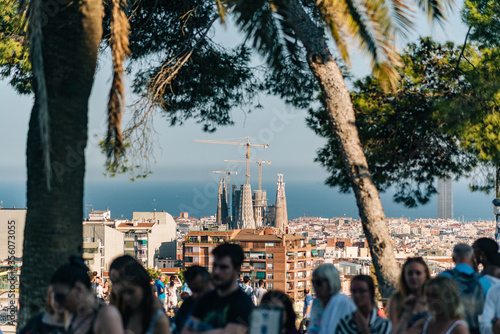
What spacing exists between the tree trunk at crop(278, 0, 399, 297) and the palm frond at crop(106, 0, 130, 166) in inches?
103

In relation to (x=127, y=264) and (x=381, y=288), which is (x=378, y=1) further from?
(x=127, y=264)

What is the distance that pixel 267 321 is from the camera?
241 cm

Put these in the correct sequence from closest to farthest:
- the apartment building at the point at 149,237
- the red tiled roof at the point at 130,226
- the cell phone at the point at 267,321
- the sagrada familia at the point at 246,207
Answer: the cell phone at the point at 267,321
the apartment building at the point at 149,237
the red tiled roof at the point at 130,226
the sagrada familia at the point at 246,207

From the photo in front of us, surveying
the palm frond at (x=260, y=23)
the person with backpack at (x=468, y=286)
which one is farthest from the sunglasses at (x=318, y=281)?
the palm frond at (x=260, y=23)

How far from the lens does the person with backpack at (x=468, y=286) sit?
4.36m

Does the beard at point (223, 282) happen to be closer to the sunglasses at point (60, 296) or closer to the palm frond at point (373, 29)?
the sunglasses at point (60, 296)

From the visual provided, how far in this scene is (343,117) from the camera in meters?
8.09

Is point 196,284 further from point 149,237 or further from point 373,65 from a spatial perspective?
point 149,237

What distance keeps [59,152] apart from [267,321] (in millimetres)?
3219

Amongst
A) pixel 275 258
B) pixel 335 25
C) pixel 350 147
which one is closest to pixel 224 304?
pixel 350 147

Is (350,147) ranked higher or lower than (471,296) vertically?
Result: higher

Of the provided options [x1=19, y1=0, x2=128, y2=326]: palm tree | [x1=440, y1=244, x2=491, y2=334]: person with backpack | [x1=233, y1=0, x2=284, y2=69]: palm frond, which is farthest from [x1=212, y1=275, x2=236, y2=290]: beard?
[x1=233, y1=0, x2=284, y2=69]: palm frond

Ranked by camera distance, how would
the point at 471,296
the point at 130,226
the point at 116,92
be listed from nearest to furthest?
the point at 471,296, the point at 116,92, the point at 130,226

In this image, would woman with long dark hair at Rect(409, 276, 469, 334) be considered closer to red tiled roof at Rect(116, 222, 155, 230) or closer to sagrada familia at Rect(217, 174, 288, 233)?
red tiled roof at Rect(116, 222, 155, 230)
